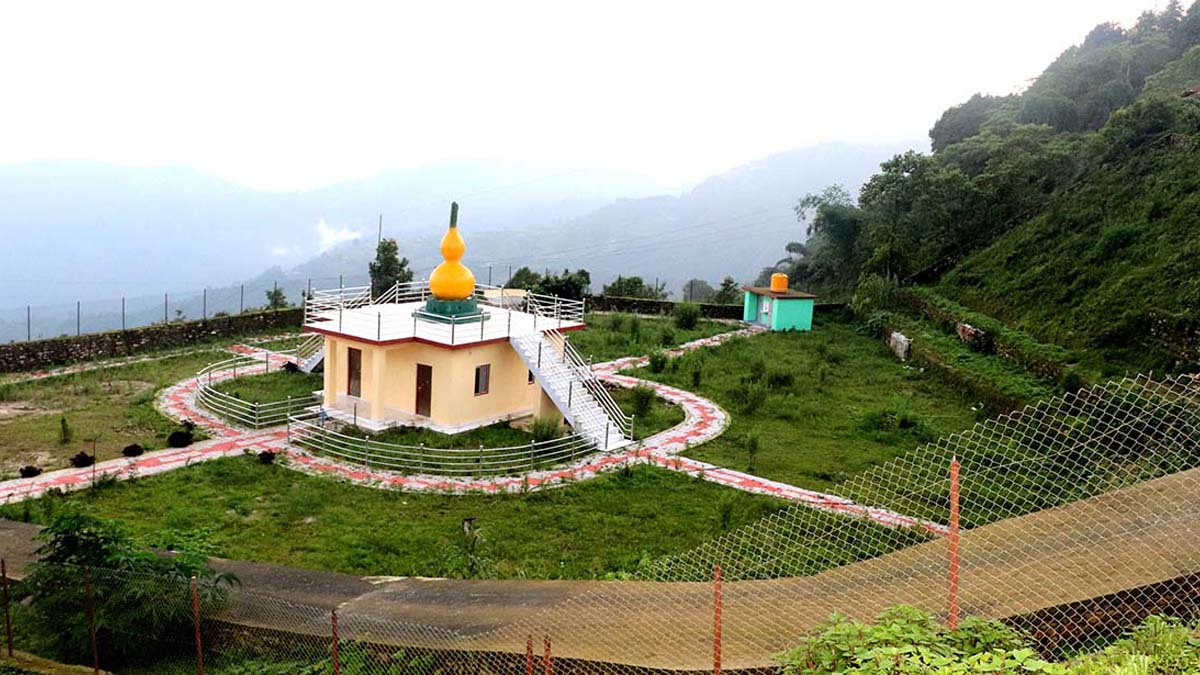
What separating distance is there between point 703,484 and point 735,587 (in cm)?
734

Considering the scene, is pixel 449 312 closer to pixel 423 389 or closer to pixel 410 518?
pixel 423 389

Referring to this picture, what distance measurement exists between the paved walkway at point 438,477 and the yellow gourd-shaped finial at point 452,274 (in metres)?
5.07

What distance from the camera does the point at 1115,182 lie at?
34625 millimetres

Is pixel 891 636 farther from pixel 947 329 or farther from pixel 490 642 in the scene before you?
pixel 947 329

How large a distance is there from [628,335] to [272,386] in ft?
46.2

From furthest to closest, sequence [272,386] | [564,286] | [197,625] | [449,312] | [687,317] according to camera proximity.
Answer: [564,286]
[687,317]
[272,386]
[449,312]
[197,625]

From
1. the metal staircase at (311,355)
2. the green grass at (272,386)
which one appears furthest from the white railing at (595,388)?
the metal staircase at (311,355)

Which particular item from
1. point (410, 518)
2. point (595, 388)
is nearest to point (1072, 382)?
point (595, 388)

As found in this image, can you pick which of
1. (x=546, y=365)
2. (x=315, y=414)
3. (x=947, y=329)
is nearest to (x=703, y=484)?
(x=546, y=365)

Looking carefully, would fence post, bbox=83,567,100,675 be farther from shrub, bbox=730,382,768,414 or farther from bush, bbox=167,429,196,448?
shrub, bbox=730,382,768,414

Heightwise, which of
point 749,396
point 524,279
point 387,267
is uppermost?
point 387,267

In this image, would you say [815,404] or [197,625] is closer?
[197,625]

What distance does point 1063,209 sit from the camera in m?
35.7

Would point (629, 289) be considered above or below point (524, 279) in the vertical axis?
below
